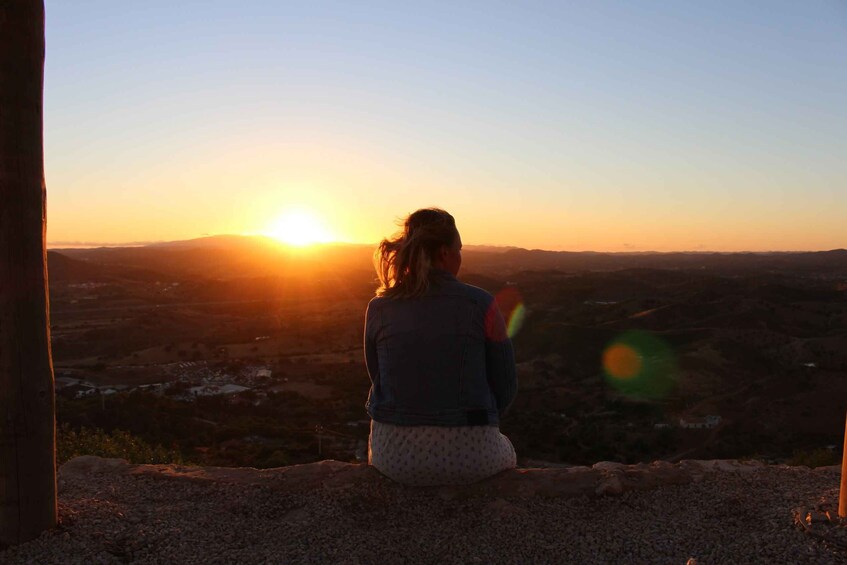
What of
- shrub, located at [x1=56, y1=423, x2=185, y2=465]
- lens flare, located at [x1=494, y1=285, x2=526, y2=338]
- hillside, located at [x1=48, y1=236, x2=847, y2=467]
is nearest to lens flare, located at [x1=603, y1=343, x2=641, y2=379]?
hillside, located at [x1=48, y1=236, x2=847, y2=467]

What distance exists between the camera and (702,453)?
63.6 feet

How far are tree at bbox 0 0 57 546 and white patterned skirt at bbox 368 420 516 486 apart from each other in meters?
1.91

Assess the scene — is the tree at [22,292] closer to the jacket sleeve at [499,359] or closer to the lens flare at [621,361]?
the jacket sleeve at [499,359]

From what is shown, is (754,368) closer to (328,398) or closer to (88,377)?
(328,398)

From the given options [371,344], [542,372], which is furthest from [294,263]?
[371,344]

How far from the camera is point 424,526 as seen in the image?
3.80 meters

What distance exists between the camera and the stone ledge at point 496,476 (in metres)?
4.17

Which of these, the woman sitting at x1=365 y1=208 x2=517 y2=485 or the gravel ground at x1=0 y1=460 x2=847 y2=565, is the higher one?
the woman sitting at x1=365 y1=208 x2=517 y2=485

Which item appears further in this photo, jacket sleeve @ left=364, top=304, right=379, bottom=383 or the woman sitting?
jacket sleeve @ left=364, top=304, right=379, bottom=383

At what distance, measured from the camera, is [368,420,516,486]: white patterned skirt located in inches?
151

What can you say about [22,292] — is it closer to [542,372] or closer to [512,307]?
[542,372]

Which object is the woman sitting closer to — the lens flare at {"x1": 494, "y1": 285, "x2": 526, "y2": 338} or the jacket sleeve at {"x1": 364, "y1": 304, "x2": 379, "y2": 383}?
the jacket sleeve at {"x1": 364, "y1": 304, "x2": 379, "y2": 383}

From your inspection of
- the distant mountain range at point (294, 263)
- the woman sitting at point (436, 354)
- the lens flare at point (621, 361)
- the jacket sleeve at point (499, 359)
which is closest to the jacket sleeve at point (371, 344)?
the woman sitting at point (436, 354)

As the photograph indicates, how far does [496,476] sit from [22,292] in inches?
117
